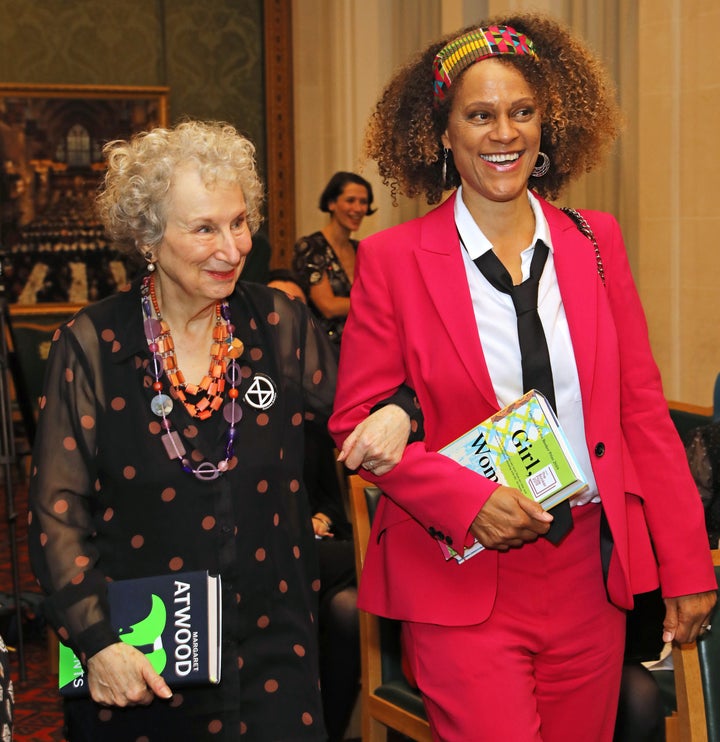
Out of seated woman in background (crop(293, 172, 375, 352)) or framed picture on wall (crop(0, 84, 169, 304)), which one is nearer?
seated woman in background (crop(293, 172, 375, 352))

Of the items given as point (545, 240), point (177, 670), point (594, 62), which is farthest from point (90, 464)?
point (594, 62)

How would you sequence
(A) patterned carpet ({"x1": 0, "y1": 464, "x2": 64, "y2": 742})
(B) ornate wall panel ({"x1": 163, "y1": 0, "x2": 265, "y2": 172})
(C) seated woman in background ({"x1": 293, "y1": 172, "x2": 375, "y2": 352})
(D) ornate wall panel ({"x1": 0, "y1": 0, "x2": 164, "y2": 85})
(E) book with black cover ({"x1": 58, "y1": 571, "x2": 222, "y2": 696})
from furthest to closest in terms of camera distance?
(B) ornate wall panel ({"x1": 163, "y1": 0, "x2": 265, "y2": 172}), (D) ornate wall panel ({"x1": 0, "y1": 0, "x2": 164, "y2": 85}), (C) seated woman in background ({"x1": 293, "y1": 172, "x2": 375, "y2": 352}), (A) patterned carpet ({"x1": 0, "y1": 464, "x2": 64, "y2": 742}), (E) book with black cover ({"x1": 58, "y1": 571, "x2": 222, "y2": 696})

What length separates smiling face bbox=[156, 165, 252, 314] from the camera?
2.37 metres

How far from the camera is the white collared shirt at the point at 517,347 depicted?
2.38 metres

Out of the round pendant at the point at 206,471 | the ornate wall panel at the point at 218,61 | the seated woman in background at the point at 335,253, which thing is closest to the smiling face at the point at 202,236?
the round pendant at the point at 206,471

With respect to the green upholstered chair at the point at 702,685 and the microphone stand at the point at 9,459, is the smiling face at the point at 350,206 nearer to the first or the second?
the microphone stand at the point at 9,459

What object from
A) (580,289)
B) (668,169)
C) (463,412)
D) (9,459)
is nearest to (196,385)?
(463,412)

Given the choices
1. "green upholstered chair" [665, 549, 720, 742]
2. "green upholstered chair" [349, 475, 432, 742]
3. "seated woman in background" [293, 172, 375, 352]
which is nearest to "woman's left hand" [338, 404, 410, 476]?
"green upholstered chair" [665, 549, 720, 742]

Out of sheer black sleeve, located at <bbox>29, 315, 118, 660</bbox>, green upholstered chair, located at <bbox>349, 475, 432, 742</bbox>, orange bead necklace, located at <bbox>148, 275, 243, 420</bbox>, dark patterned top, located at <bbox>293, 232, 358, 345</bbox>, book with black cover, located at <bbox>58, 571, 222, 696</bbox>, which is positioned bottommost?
green upholstered chair, located at <bbox>349, 475, 432, 742</bbox>

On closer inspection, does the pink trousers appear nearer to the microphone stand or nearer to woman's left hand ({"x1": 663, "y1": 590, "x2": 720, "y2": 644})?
woman's left hand ({"x1": 663, "y1": 590, "x2": 720, "y2": 644})

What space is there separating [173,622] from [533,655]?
0.73 m

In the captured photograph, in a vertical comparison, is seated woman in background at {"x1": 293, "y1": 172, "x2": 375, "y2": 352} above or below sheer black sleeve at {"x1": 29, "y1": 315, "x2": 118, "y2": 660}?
above

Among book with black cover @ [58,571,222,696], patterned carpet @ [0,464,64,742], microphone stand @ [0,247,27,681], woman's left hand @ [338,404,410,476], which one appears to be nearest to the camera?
book with black cover @ [58,571,222,696]

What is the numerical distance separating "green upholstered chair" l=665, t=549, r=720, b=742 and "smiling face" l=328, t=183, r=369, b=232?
491cm
